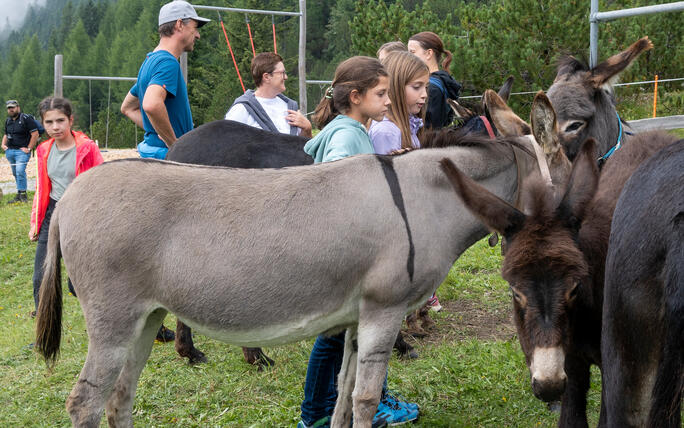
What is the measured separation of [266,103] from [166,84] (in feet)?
3.73

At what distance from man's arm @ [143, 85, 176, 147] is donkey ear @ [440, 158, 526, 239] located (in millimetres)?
2405

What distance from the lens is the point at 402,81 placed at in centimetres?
383

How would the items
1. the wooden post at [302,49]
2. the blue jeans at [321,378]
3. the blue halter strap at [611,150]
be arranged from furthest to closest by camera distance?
the wooden post at [302,49], the blue halter strap at [611,150], the blue jeans at [321,378]

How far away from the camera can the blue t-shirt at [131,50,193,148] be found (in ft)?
14.4

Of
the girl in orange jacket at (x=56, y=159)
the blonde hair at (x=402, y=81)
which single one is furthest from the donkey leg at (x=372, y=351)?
the girl in orange jacket at (x=56, y=159)

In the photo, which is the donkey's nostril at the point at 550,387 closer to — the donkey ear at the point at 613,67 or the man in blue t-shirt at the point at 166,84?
the donkey ear at the point at 613,67

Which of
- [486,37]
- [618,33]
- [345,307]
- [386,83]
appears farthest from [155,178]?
[618,33]

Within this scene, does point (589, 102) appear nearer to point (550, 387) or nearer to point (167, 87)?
point (550, 387)

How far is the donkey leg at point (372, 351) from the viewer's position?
2.84m

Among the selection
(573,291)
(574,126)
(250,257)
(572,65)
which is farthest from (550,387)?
(572,65)

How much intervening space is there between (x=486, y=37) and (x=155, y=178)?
1310cm

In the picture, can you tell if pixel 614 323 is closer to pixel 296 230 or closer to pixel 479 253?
pixel 296 230

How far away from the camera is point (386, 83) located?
3365mm

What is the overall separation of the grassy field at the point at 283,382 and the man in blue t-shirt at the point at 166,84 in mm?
1696
